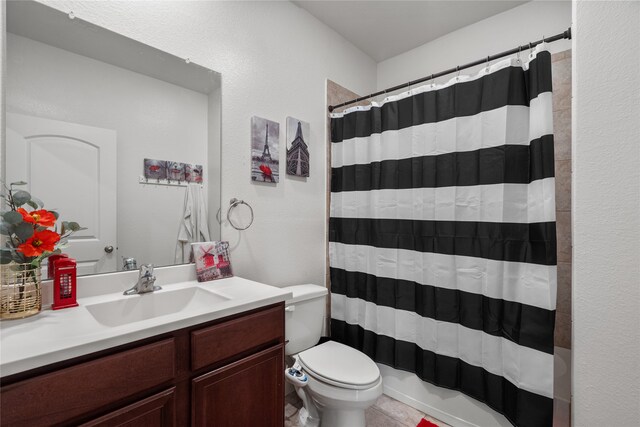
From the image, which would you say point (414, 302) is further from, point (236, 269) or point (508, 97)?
point (508, 97)

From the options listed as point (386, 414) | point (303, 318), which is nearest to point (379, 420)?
point (386, 414)

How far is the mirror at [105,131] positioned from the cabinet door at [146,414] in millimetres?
612

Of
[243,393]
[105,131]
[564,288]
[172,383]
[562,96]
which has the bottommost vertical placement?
[243,393]

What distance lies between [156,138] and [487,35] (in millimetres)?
2292

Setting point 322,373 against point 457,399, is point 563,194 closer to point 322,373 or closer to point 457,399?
point 457,399

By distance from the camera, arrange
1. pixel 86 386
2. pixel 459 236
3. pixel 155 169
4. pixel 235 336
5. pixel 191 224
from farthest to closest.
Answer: pixel 459 236
pixel 191 224
pixel 155 169
pixel 235 336
pixel 86 386

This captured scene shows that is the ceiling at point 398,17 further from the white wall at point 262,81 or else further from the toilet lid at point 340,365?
the toilet lid at point 340,365

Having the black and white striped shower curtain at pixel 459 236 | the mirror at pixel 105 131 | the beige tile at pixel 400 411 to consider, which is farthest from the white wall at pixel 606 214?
the mirror at pixel 105 131

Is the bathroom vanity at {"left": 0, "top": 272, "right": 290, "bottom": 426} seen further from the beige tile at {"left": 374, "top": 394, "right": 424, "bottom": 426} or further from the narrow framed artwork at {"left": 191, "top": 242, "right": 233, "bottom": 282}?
the beige tile at {"left": 374, "top": 394, "right": 424, "bottom": 426}

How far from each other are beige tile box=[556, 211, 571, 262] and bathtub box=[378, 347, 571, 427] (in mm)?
524

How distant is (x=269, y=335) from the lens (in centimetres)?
115

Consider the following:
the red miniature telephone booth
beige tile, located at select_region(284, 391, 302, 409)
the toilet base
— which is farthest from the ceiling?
beige tile, located at select_region(284, 391, 302, 409)

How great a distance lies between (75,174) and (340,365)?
4.85 ft

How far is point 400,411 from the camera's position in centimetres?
176
